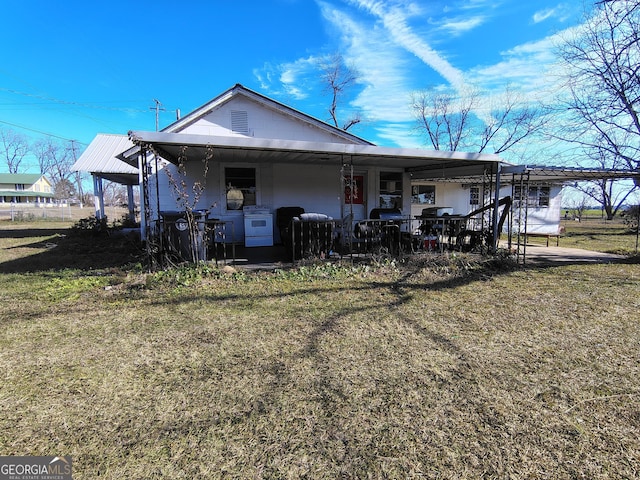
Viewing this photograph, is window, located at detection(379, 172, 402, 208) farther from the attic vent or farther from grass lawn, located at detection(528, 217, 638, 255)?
grass lawn, located at detection(528, 217, 638, 255)

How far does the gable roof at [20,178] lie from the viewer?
177 feet

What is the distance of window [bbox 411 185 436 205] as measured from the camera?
17736mm

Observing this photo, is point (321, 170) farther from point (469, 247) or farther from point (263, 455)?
point (263, 455)

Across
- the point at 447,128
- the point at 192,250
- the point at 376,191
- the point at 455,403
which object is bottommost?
the point at 455,403

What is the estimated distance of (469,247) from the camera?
Answer: 337 inches

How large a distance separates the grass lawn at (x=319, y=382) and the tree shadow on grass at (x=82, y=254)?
2.04 meters

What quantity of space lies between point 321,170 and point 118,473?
916 cm

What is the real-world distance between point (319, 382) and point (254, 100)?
941 cm

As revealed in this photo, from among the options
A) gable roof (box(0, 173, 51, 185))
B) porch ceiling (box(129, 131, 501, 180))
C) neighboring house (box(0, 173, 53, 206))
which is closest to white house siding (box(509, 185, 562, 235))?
porch ceiling (box(129, 131, 501, 180))

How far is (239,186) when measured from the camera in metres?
9.65

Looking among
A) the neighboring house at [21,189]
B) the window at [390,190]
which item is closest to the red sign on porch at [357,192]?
the window at [390,190]

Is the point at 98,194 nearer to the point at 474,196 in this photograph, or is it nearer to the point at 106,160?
the point at 106,160

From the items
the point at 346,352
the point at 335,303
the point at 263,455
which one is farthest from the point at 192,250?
the point at 263,455

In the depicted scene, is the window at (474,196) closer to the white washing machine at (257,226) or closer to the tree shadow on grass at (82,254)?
the white washing machine at (257,226)
